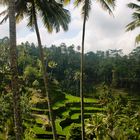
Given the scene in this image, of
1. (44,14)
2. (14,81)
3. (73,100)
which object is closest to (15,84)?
(14,81)

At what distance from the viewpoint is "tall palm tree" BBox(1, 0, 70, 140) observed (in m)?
22.0

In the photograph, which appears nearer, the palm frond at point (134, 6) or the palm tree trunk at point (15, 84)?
the palm tree trunk at point (15, 84)

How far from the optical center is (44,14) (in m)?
23.3

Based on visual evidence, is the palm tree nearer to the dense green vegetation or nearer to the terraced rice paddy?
the dense green vegetation

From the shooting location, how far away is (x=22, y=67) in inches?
4761

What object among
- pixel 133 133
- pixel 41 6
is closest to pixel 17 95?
pixel 41 6

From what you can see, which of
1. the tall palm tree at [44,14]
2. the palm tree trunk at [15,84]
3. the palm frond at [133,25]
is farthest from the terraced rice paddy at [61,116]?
the palm tree trunk at [15,84]

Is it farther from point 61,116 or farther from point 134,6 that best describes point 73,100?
point 134,6

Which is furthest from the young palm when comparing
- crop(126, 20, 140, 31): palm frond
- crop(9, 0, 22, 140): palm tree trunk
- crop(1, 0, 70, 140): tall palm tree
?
crop(126, 20, 140, 31): palm frond

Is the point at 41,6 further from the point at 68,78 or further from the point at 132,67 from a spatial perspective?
the point at 132,67

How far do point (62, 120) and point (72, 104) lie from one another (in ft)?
54.9

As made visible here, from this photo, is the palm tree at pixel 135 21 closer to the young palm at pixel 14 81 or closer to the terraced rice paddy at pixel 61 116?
the young palm at pixel 14 81

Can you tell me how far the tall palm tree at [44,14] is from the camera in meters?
22.0

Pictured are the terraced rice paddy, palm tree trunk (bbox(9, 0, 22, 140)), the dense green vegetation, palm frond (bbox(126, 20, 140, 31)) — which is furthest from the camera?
the terraced rice paddy
